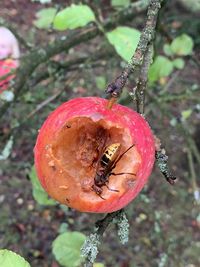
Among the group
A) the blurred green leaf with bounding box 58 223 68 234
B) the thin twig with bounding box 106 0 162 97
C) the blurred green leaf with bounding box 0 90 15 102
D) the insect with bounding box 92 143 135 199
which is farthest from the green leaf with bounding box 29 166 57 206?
the blurred green leaf with bounding box 58 223 68 234

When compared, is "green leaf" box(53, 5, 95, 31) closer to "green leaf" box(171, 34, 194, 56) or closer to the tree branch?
the tree branch

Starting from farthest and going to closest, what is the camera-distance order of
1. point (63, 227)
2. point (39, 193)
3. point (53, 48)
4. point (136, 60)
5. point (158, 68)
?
point (63, 227) → point (53, 48) → point (158, 68) → point (39, 193) → point (136, 60)

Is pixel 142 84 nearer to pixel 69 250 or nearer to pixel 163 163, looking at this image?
pixel 163 163

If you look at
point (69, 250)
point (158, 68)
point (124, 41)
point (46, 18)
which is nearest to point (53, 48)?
point (46, 18)

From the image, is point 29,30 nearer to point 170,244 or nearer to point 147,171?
point 170,244

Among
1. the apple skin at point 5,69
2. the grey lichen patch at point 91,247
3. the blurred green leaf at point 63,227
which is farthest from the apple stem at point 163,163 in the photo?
the blurred green leaf at point 63,227
